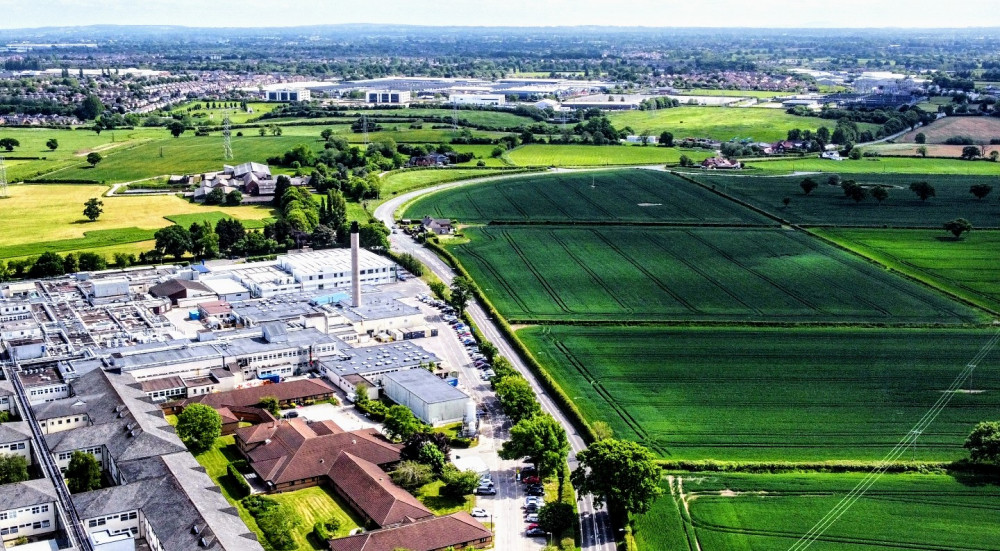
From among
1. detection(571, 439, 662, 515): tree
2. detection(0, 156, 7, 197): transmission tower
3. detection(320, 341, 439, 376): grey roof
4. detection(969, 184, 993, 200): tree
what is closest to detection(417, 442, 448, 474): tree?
detection(571, 439, 662, 515): tree

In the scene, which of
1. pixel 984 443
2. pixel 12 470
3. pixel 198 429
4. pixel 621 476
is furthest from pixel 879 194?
pixel 12 470

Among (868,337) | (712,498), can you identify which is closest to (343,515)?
(712,498)

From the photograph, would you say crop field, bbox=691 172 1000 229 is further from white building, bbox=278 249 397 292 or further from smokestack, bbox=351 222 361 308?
smokestack, bbox=351 222 361 308

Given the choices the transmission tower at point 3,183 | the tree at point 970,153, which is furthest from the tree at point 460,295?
the tree at point 970,153

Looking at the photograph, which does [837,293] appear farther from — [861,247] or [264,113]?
[264,113]

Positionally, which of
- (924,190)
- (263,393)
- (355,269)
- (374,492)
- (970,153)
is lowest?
(263,393)

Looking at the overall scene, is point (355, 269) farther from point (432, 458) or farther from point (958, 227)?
point (958, 227)

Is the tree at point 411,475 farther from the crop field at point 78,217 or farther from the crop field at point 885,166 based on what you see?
the crop field at point 885,166
